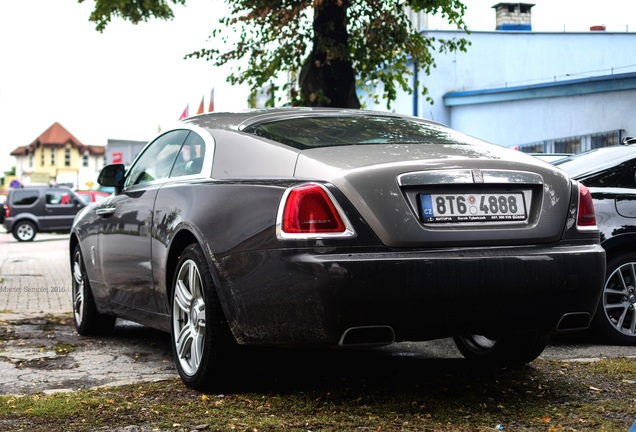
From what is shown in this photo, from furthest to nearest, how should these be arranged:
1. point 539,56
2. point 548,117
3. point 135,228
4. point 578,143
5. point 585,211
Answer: point 539,56
point 548,117
point 578,143
point 135,228
point 585,211

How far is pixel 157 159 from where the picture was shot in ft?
21.5

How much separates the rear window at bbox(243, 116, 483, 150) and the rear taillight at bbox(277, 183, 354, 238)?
16.7 inches

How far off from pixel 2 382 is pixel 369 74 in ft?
41.0

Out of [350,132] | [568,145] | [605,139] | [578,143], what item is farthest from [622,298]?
[568,145]

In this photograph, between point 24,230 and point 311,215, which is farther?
point 24,230

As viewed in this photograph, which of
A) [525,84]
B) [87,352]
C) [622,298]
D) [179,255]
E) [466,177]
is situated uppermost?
[525,84]

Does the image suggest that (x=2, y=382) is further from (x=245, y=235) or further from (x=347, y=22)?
(x=347, y=22)

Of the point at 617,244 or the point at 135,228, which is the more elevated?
the point at 135,228

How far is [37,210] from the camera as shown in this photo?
3416 cm

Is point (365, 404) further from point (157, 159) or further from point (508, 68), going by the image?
point (508, 68)

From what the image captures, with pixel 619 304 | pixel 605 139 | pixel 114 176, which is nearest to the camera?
pixel 619 304

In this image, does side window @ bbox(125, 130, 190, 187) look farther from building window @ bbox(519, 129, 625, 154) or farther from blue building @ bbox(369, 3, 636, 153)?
blue building @ bbox(369, 3, 636, 153)

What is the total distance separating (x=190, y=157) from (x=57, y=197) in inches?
1178

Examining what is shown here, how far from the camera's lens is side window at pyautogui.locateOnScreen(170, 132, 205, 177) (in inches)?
224
